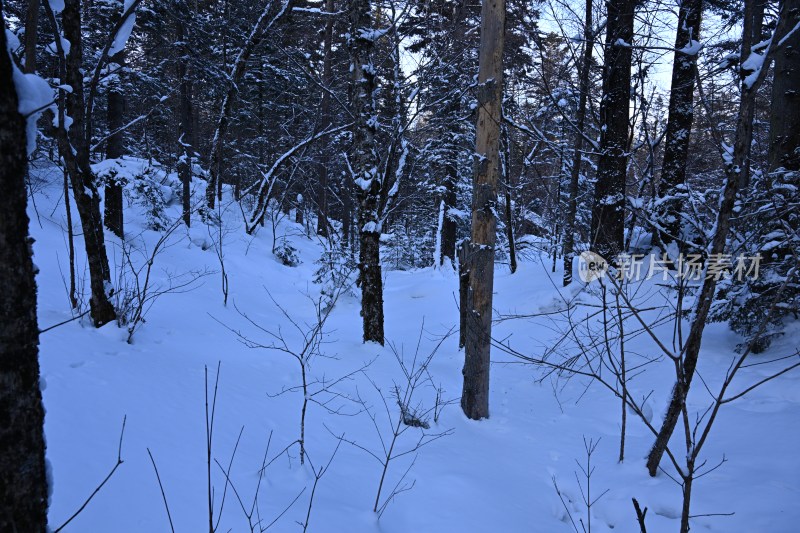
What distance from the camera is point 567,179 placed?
61.4ft

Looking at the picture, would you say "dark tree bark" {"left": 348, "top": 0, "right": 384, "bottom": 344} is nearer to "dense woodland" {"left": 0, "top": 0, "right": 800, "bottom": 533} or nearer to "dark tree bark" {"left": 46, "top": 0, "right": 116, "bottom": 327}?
"dense woodland" {"left": 0, "top": 0, "right": 800, "bottom": 533}

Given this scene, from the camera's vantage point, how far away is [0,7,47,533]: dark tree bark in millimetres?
1088

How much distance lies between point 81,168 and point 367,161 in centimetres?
380

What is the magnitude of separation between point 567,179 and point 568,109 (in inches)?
221

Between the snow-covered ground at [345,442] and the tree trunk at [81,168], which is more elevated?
the tree trunk at [81,168]

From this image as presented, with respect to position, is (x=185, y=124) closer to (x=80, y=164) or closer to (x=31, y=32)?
(x=80, y=164)

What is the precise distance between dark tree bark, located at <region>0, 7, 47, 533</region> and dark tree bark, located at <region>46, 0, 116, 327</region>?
3.53m

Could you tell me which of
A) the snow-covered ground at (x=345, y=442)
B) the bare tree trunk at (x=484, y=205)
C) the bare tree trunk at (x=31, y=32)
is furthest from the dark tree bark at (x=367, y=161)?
the bare tree trunk at (x=31, y=32)

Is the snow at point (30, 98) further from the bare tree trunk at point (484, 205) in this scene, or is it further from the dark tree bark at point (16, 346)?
the bare tree trunk at point (484, 205)

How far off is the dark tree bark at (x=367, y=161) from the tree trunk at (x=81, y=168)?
3.49m

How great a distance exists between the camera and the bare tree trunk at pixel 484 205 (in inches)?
184

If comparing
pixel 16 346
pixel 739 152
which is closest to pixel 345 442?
pixel 16 346

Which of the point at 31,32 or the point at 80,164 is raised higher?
the point at 31,32

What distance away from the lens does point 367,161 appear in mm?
6867
